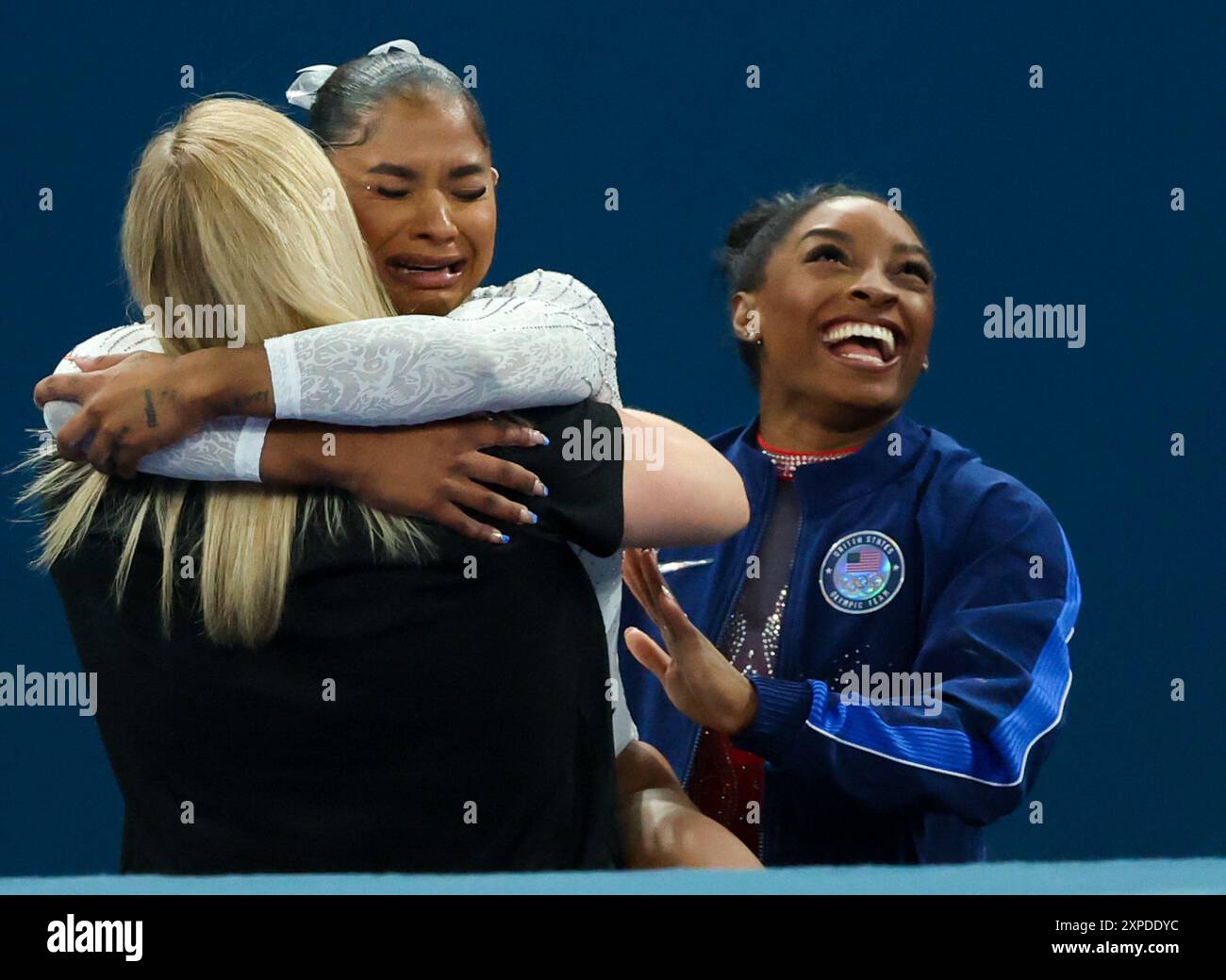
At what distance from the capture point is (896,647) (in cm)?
191

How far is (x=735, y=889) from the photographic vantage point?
1025 mm

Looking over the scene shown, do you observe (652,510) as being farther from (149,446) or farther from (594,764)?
(149,446)

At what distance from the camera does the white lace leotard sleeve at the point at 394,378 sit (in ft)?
3.93

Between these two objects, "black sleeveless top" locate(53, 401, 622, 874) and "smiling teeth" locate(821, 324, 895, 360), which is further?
"smiling teeth" locate(821, 324, 895, 360)

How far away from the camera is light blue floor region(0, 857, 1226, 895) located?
3.38 feet

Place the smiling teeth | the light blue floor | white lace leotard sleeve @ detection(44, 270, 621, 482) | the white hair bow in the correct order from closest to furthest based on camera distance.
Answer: the light blue floor
white lace leotard sleeve @ detection(44, 270, 621, 482)
the white hair bow
the smiling teeth

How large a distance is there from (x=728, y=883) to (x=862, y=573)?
930mm

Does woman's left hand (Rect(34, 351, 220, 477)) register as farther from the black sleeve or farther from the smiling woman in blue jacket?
the smiling woman in blue jacket

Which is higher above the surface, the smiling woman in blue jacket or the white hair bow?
the white hair bow

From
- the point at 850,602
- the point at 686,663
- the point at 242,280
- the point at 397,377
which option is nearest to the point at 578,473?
the point at 397,377

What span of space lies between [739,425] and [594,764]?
3.27ft

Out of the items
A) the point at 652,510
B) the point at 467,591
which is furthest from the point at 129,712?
the point at 652,510

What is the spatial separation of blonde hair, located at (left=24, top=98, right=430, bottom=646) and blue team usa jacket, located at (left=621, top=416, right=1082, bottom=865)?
67 cm

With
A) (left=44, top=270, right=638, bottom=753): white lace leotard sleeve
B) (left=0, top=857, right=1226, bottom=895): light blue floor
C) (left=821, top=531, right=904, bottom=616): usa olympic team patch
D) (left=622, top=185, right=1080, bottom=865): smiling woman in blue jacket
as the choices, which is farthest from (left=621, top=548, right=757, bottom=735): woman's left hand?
(left=0, top=857, right=1226, bottom=895): light blue floor
